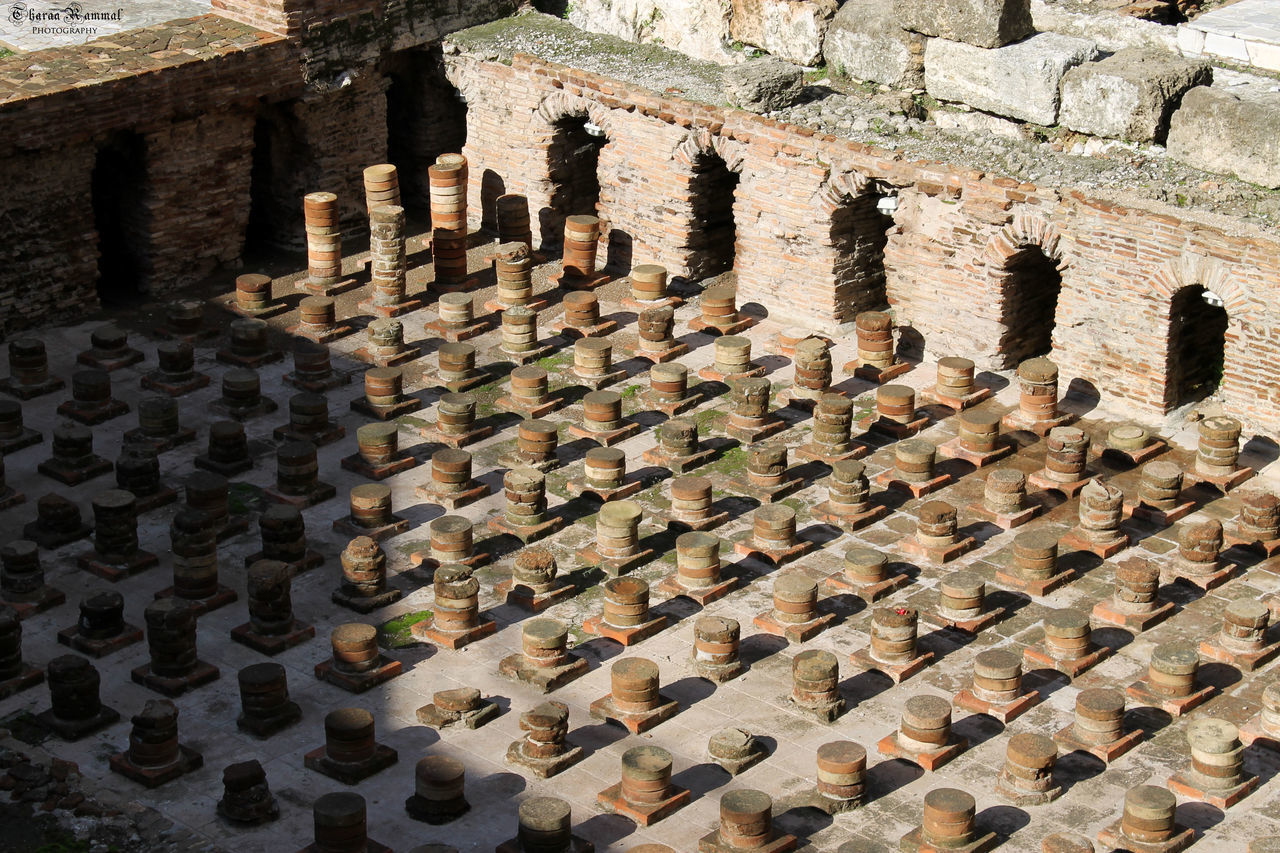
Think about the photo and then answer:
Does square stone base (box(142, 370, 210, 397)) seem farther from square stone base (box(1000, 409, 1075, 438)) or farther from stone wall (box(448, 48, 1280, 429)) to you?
square stone base (box(1000, 409, 1075, 438))

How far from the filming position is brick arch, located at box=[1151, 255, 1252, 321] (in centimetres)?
2097

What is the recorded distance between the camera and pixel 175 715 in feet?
55.9

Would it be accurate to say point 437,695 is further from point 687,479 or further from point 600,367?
point 600,367

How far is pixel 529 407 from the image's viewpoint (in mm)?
22484

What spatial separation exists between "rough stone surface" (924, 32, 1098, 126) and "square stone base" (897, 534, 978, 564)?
217 inches

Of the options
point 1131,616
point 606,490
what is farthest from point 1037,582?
point 606,490

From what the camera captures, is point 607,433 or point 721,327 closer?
point 607,433

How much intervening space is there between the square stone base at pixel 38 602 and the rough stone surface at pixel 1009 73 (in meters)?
10.6

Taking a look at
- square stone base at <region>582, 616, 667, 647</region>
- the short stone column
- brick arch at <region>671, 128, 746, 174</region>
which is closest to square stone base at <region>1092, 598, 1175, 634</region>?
square stone base at <region>582, 616, 667, 647</region>

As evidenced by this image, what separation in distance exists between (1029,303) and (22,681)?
413 inches

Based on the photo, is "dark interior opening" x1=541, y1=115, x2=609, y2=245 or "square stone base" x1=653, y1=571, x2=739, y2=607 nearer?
"square stone base" x1=653, y1=571, x2=739, y2=607

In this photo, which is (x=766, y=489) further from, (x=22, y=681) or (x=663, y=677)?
(x=22, y=681)

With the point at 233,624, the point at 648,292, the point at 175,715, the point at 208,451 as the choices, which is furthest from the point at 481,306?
the point at 175,715

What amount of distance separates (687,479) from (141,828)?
20.5 ft
